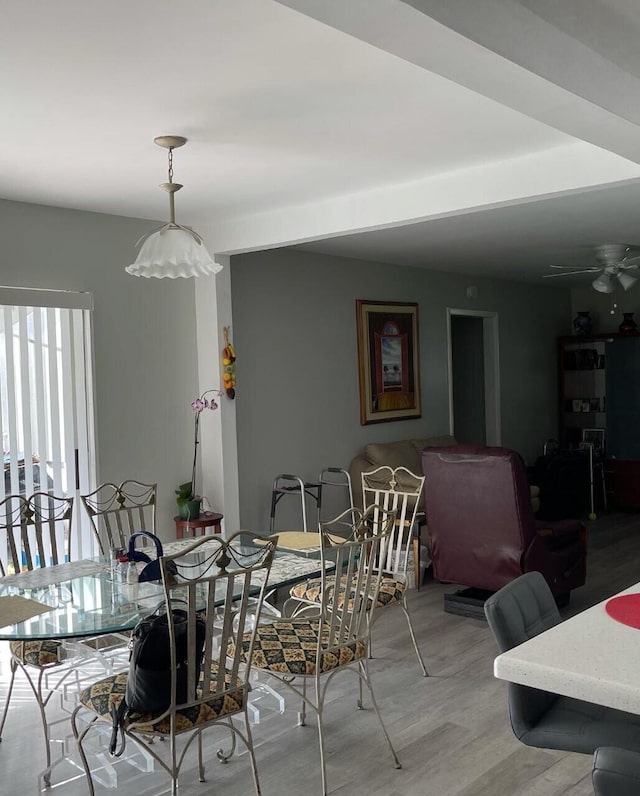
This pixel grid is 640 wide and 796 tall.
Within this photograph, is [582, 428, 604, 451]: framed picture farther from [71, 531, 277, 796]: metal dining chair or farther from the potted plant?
[71, 531, 277, 796]: metal dining chair

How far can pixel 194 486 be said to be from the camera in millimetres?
5492

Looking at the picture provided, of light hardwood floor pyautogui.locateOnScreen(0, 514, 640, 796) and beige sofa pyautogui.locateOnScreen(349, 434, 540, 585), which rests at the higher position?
beige sofa pyautogui.locateOnScreen(349, 434, 540, 585)

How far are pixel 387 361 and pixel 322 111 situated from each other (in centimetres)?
416

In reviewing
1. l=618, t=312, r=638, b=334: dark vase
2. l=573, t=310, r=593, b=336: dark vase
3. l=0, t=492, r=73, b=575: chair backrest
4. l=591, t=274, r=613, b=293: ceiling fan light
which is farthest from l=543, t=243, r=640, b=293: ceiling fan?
l=0, t=492, r=73, b=575: chair backrest

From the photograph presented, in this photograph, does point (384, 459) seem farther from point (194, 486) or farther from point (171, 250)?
point (171, 250)

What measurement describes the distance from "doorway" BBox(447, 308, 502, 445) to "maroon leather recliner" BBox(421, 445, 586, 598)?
3.61 meters

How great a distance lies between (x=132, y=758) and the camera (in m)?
3.22

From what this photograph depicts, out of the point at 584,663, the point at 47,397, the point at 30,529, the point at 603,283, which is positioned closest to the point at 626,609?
the point at 584,663

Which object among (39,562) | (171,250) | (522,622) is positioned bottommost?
(39,562)

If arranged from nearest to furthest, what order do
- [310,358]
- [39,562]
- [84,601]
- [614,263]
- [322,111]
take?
[84,601] < [322,111] < [39,562] < [310,358] < [614,263]

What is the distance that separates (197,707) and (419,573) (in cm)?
316

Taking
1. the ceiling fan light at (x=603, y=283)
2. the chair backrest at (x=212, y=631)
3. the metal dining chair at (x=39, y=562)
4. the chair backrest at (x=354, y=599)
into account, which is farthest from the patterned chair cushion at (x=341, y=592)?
the ceiling fan light at (x=603, y=283)

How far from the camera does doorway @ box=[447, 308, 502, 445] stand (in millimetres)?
8668

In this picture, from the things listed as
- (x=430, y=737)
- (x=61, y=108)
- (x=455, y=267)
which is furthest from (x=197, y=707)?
(x=455, y=267)
